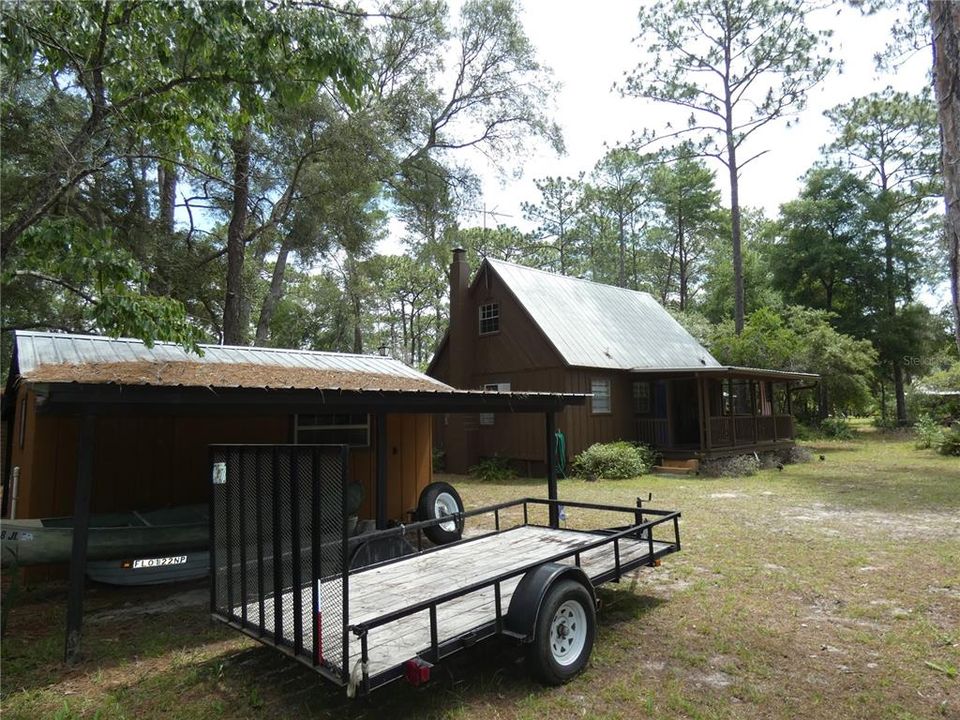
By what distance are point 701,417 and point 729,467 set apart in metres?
1.63

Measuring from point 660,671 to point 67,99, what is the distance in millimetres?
15579

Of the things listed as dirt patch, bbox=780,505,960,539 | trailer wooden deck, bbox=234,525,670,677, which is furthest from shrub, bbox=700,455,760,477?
trailer wooden deck, bbox=234,525,670,677

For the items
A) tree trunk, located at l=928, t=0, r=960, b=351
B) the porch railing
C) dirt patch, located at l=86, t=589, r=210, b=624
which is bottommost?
dirt patch, located at l=86, t=589, r=210, b=624

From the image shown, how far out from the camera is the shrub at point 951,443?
19.1 m

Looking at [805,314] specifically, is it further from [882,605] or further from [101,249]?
[101,249]

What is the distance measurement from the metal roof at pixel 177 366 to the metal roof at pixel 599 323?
29.0 feet

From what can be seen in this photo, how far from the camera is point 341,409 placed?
6.41m

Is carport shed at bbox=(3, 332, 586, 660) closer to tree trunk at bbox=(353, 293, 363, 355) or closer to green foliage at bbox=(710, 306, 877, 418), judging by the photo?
tree trunk at bbox=(353, 293, 363, 355)

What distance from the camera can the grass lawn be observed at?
13.1ft

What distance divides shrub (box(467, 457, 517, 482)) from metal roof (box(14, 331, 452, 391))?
729 cm

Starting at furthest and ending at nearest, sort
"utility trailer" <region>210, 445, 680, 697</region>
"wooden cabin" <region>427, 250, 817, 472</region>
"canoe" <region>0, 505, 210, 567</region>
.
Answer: "wooden cabin" <region>427, 250, 817, 472</region> → "canoe" <region>0, 505, 210, 567</region> → "utility trailer" <region>210, 445, 680, 697</region>

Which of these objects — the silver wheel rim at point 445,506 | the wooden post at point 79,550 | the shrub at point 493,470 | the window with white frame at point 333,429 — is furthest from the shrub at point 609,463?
the wooden post at point 79,550

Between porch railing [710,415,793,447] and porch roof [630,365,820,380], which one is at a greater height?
porch roof [630,365,820,380]

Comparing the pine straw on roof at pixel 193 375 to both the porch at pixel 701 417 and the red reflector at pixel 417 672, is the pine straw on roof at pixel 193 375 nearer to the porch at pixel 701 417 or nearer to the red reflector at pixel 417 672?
the red reflector at pixel 417 672
